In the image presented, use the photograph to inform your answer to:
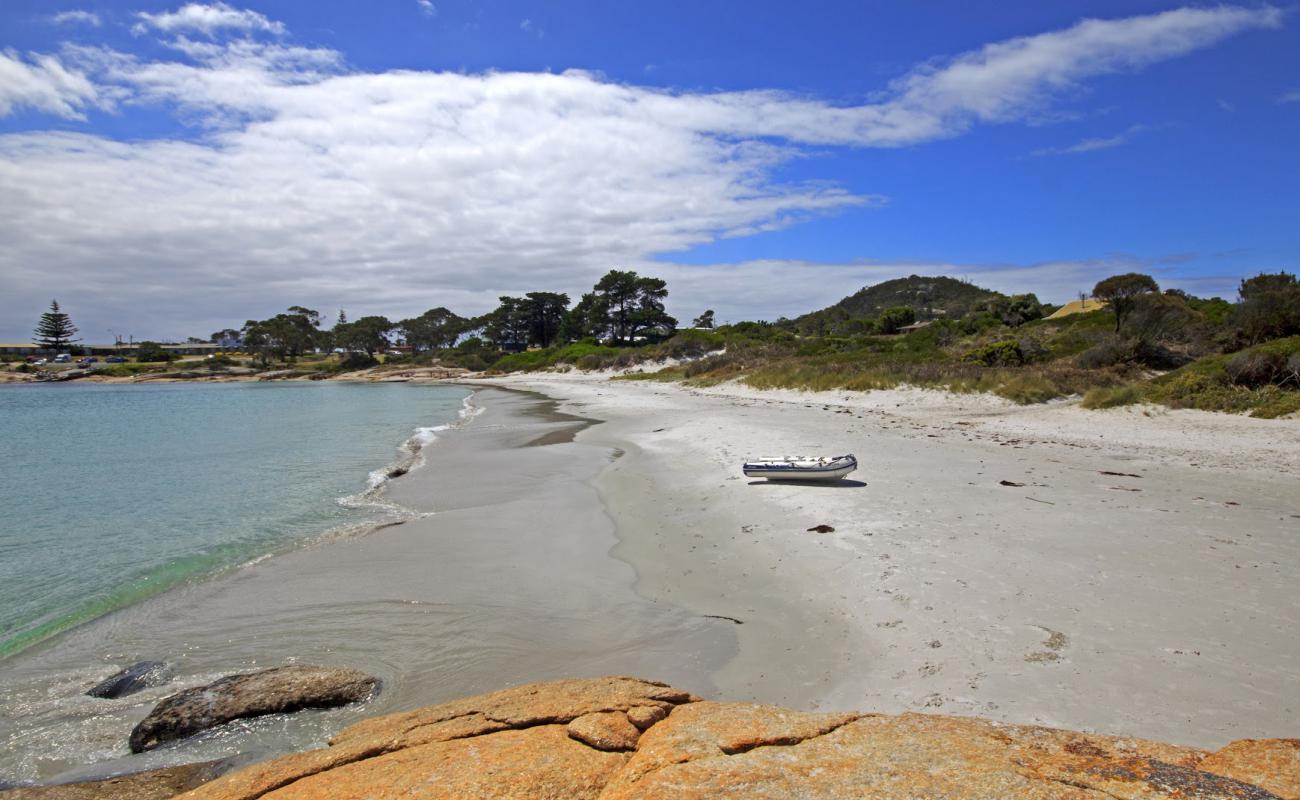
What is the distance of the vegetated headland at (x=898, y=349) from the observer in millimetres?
17531

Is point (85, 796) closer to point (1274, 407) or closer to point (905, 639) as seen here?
point (905, 639)

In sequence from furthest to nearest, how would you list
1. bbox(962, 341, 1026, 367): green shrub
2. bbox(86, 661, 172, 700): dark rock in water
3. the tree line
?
the tree line < bbox(962, 341, 1026, 367): green shrub < bbox(86, 661, 172, 700): dark rock in water

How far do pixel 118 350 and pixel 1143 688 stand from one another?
544 feet

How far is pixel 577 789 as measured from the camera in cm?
245

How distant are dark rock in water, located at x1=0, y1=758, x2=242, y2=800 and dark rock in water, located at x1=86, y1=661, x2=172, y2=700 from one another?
1196 mm

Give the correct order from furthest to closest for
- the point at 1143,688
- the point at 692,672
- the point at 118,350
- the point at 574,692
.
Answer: the point at 118,350
the point at 692,672
the point at 1143,688
the point at 574,692

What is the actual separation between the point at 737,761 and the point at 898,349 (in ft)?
116

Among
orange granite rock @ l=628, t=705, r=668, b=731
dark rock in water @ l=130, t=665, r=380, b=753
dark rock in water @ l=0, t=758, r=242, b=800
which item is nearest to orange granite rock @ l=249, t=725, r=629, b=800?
orange granite rock @ l=628, t=705, r=668, b=731

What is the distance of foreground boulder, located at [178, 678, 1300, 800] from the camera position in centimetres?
226

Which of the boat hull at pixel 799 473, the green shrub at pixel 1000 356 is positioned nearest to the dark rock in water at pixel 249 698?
the boat hull at pixel 799 473

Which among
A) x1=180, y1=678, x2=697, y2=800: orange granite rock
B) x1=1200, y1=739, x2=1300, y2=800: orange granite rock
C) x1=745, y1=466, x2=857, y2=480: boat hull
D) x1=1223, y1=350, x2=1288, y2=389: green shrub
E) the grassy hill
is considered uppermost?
the grassy hill

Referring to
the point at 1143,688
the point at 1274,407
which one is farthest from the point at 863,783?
the point at 1274,407

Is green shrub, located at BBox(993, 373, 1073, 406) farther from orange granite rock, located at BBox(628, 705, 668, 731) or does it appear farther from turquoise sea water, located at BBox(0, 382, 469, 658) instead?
orange granite rock, located at BBox(628, 705, 668, 731)

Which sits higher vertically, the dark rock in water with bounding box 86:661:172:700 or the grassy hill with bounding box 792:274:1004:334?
the grassy hill with bounding box 792:274:1004:334
